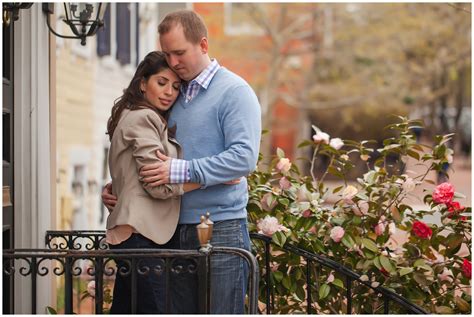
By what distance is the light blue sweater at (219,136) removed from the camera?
4.03 meters

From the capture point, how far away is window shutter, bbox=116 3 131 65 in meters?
11.8

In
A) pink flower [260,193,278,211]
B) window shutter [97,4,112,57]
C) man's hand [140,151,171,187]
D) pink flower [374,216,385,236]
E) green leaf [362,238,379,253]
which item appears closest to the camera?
man's hand [140,151,171,187]

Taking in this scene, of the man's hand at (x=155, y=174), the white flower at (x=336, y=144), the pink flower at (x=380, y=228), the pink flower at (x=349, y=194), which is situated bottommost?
the pink flower at (x=380, y=228)

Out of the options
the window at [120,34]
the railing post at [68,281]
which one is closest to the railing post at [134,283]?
the railing post at [68,281]

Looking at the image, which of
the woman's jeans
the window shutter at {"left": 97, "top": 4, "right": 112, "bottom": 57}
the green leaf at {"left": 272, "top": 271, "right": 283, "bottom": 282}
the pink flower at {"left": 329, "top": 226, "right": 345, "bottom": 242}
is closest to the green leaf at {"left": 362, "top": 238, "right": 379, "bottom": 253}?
the pink flower at {"left": 329, "top": 226, "right": 345, "bottom": 242}

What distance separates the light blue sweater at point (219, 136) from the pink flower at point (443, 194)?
3.94ft

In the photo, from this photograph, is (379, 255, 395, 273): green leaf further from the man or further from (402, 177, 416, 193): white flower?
the man

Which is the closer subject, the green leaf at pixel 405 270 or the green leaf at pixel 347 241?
the green leaf at pixel 405 270

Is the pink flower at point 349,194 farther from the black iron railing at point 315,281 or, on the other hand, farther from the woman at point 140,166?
the woman at point 140,166

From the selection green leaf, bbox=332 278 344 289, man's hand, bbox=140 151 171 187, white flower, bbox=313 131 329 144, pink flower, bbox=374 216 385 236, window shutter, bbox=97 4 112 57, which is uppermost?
window shutter, bbox=97 4 112 57

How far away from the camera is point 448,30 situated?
31.7 meters

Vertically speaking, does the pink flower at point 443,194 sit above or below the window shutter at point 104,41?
below

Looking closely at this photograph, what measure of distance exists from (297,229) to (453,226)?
74 cm

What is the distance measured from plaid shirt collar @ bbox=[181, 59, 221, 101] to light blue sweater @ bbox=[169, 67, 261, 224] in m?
0.02
